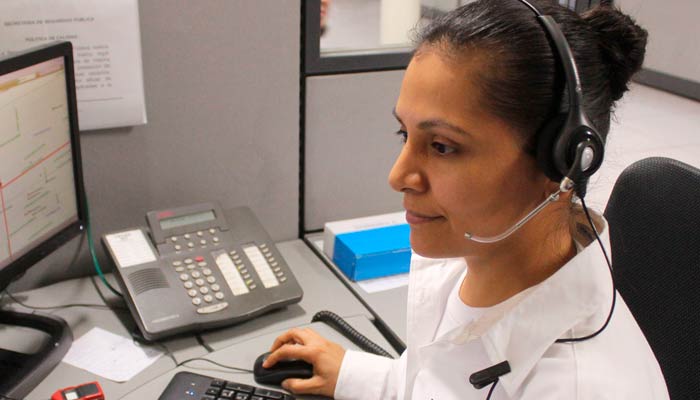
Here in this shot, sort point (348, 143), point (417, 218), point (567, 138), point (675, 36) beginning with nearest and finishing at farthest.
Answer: point (567, 138) < point (417, 218) < point (348, 143) < point (675, 36)

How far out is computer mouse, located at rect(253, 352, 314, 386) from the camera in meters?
1.01

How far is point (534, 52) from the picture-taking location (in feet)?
2.30

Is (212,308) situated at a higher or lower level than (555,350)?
lower

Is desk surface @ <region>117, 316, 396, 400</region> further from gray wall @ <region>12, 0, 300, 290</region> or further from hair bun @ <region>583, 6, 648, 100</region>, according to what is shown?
hair bun @ <region>583, 6, 648, 100</region>

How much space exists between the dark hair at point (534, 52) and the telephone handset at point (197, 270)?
1.86 feet

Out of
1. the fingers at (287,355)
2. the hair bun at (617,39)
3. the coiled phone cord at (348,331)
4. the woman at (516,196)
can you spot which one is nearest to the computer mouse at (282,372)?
the fingers at (287,355)

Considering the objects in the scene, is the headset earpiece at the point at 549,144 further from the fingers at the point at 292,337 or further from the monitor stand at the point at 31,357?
the monitor stand at the point at 31,357

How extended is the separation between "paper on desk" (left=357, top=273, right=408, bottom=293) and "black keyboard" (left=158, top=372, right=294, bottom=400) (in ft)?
1.25

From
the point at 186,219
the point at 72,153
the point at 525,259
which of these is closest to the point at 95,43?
the point at 72,153

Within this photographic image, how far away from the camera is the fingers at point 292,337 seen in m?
1.06

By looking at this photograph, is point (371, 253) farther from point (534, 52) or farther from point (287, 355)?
point (534, 52)

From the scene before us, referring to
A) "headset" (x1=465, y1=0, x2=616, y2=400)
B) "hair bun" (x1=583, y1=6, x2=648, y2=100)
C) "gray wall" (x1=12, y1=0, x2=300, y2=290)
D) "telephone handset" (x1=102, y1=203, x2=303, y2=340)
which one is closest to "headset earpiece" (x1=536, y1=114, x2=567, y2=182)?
"headset" (x1=465, y1=0, x2=616, y2=400)

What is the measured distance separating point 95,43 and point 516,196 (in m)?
0.79

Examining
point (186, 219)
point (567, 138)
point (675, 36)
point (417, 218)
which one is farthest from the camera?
Answer: point (675, 36)
